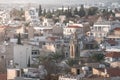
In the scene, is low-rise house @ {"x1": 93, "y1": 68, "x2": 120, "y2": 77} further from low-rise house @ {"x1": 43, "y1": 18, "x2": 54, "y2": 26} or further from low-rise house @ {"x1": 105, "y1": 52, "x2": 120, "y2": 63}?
low-rise house @ {"x1": 43, "y1": 18, "x2": 54, "y2": 26}

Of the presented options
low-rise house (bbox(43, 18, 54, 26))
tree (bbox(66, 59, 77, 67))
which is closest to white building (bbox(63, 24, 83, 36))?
low-rise house (bbox(43, 18, 54, 26))

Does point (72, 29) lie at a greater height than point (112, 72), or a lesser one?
lesser

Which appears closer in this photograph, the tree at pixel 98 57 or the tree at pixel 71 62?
the tree at pixel 71 62

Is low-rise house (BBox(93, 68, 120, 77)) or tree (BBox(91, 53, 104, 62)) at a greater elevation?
low-rise house (BBox(93, 68, 120, 77))

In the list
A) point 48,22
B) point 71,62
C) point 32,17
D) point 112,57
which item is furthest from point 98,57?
point 32,17

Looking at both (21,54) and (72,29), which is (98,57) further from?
(72,29)

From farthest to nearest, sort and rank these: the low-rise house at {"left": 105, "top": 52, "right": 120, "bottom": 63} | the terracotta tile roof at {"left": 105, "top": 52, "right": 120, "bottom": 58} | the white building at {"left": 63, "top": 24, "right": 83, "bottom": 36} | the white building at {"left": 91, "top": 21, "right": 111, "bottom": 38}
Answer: the white building at {"left": 63, "top": 24, "right": 83, "bottom": 36} < the white building at {"left": 91, "top": 21, "right": 111, "bottom": 38} < the terracotta tile roof at {"left": 105, "top": 52, "right": 120, "bottom": 58} < the low-rise house at {"left": 105, "top": 52, "right": 120, "bottom": 63}

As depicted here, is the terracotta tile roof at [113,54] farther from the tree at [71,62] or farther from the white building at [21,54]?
the white building at [21,54]

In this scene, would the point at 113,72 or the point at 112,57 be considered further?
the point at 112,57

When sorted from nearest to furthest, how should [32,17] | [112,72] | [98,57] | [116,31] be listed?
[112,72] → [98,57] → [116,31] → [32,17]

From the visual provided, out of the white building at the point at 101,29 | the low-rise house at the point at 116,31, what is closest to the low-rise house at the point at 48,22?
the white building at the point at 101,29

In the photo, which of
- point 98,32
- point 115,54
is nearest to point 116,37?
point 98,32

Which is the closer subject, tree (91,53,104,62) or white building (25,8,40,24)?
tree (91,53,104,62)
